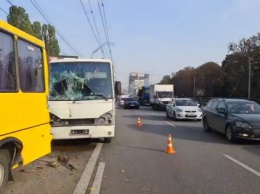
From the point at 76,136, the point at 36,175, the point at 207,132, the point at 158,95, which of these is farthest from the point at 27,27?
the point at 36,175

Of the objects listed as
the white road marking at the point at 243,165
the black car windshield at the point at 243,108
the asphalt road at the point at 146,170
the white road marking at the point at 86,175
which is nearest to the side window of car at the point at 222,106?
the black car windshield at the point at 243,108

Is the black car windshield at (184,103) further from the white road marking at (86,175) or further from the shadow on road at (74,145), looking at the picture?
the white road marking at (86,175)

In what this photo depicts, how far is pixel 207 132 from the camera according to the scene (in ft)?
53.8

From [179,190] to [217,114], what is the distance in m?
8.75

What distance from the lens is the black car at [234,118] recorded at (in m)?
12.3

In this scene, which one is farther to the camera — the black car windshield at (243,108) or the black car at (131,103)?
the black car at (131,103)

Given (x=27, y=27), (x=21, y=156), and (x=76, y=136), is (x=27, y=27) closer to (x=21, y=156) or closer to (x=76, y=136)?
(x=76, y=136)

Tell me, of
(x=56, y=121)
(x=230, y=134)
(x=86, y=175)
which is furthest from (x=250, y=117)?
(x=86, y=175)

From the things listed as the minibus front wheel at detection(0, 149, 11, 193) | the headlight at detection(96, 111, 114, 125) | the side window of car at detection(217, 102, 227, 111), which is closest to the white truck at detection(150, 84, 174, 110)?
the side window of car at detection(217, 102, 227, 111)

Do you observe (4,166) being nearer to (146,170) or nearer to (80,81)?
(146,170)

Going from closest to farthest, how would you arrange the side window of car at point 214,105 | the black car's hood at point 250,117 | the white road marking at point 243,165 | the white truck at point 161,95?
the white road marking at point 243,165
the black car's hood at point 250,117
the side window of car at point 214,105
the white truck at point 161,95

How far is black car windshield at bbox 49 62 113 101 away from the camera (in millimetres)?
11422

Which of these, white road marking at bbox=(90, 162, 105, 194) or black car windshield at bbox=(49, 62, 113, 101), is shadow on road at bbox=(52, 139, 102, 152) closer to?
black car windshield at bbox=(49, 62, 113, 101)

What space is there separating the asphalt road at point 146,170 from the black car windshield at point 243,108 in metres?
1.79
